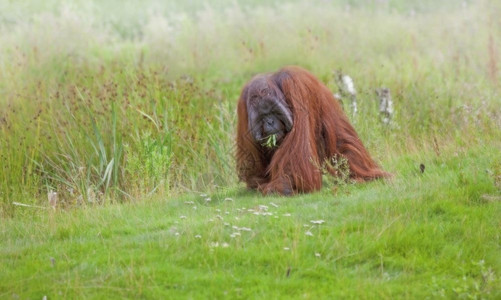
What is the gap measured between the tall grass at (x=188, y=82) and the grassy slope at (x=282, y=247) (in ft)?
3.90

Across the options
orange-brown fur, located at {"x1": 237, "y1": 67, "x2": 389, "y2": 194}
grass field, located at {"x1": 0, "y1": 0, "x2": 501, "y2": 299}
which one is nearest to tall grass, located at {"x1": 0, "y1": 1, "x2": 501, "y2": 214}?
grass field, located at {"x1": 0, "y1": 0, "x2": 501, "y2": 299}

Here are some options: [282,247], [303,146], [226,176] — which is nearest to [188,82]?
[226,176]

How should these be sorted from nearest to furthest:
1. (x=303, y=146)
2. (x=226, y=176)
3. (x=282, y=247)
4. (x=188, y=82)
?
(x=282, y=247)
(x=303, y=146)
(x=226, y=176)
(x=188, y=82)

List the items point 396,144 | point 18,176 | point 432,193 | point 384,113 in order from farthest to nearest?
point 384,113, point 396,144, point 18,176, point 432,193

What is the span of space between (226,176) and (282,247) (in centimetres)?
312

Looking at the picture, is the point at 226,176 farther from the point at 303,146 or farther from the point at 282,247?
the point at 282,247

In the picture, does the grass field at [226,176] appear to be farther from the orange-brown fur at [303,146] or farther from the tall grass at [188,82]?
the orange-brown fur at [303,146]

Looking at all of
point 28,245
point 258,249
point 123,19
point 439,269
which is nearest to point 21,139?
point 28,245

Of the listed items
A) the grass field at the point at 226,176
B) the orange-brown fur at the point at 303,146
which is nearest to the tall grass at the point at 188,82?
the grass field at the point at 226,176

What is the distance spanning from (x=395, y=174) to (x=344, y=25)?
842cm

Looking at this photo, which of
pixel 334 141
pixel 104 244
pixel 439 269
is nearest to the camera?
Answer: pixel 439 269

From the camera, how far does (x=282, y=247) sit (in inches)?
186

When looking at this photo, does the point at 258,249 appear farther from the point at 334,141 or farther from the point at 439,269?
the point at 334,141

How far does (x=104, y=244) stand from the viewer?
16.5 ft
